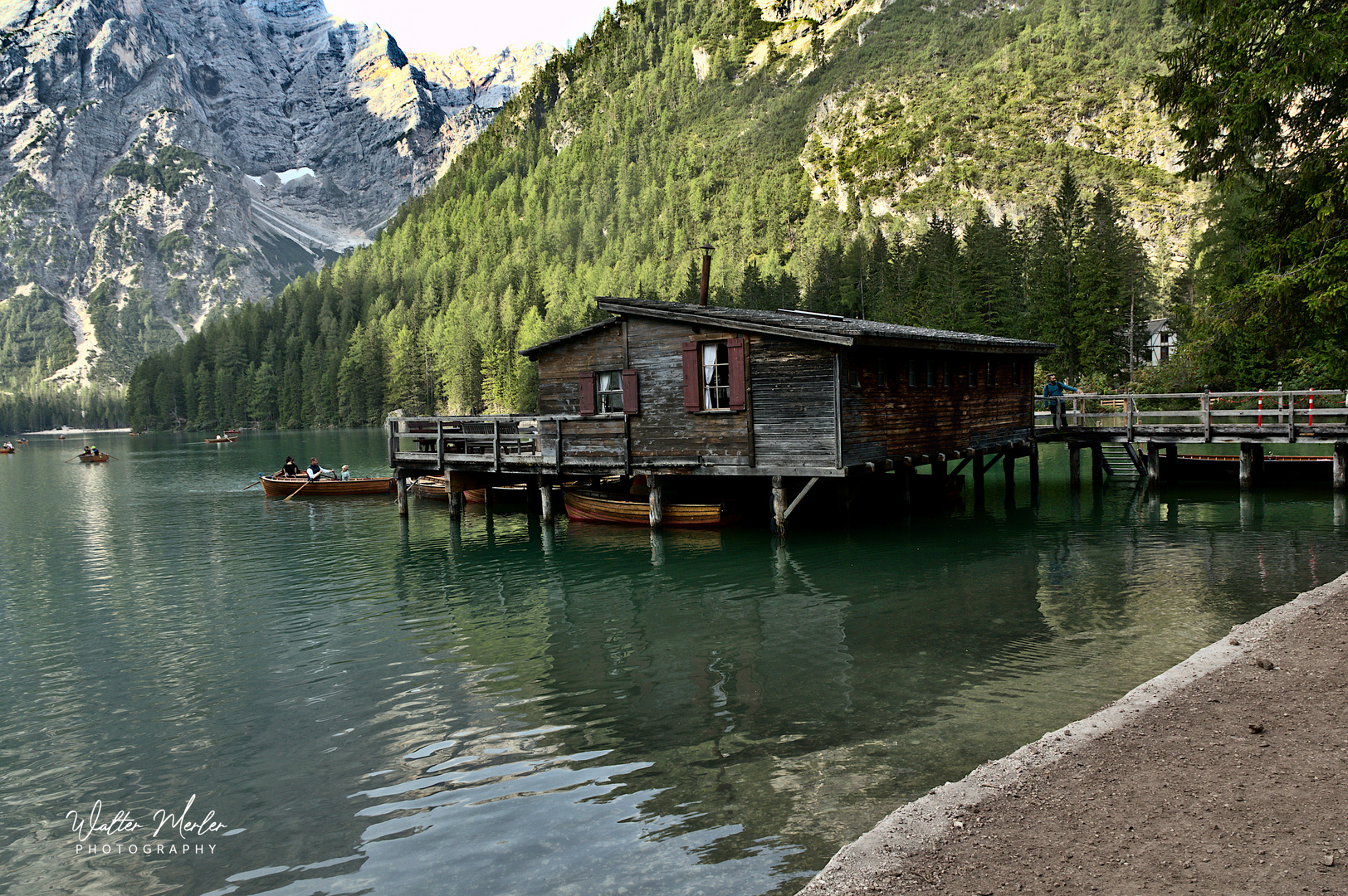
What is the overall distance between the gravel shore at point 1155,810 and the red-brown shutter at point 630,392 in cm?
1859

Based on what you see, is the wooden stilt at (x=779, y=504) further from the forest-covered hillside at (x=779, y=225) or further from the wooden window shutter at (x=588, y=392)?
the forest-covered hillside at (x=779, y=225)

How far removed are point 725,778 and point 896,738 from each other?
2275 mm

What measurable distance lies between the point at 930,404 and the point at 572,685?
60.1 ft

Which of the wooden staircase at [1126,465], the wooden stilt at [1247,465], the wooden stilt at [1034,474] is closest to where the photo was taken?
the wooden stilt at [1247,465]

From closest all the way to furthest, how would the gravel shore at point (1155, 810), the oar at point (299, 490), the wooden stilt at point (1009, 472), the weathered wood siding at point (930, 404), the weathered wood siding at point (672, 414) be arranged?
the gravel shore at point (1155, 810)
the weathered wood siding at point (930, 404)
the weathered wood siding at point (672, 414)
the wooden stilt at point (1009, 472)
the oar at point (299, 490)

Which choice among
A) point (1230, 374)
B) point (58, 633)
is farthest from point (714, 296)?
point (58, 633)

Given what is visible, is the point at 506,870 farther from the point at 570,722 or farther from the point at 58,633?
the point at 58,633

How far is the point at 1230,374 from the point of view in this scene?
174 feet

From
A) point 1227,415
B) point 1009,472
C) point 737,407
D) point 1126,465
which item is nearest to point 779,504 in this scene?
point 737,407

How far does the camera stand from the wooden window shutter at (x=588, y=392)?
2822 cm

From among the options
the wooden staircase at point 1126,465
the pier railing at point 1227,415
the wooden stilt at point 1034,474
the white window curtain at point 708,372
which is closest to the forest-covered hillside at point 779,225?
the wooden staircase at point 1126,465

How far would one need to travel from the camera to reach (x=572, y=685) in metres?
13.2

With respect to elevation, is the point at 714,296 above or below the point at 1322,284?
above

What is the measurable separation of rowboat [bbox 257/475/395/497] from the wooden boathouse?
1074cm
